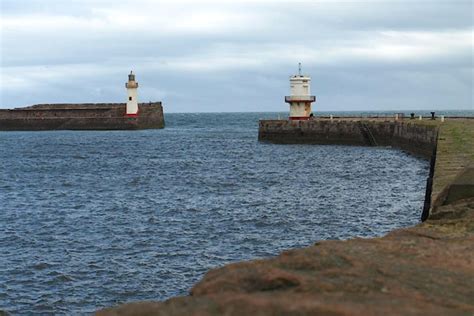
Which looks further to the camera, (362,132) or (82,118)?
(82,118)

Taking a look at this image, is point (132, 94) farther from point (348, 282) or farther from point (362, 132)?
point (348, 282)

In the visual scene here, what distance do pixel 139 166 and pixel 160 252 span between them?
2654 cm

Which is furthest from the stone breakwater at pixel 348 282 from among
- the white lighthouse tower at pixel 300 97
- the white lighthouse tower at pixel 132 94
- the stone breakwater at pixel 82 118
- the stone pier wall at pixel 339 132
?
the stone breakwater at pixel 82 118

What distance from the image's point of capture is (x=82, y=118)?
97.6 m

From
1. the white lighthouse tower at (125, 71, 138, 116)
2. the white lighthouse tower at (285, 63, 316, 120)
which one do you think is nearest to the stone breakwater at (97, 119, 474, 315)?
the white lighthouse tower at (285, 63, 316, 120)

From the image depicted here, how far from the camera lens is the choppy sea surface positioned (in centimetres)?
1381

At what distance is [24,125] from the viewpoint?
100m

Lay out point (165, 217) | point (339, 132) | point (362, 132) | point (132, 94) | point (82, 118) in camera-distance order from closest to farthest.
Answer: point (165, 217)
point (362, 132)
point (339, 132)
point (132, 94)
point (82, 118)

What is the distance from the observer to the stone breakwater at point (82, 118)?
95625 millimetres

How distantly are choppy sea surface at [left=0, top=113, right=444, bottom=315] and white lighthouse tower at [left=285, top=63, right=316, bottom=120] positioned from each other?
15.6 meters

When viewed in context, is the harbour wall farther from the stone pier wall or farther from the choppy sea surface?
the choppy sea surface

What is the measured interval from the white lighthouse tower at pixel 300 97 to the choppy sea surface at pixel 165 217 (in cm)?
1560

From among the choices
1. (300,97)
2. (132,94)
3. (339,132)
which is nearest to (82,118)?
(132,94)

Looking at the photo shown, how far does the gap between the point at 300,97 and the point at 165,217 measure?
3854cm
